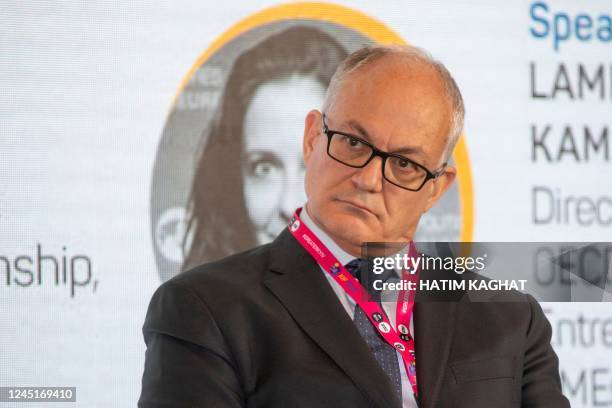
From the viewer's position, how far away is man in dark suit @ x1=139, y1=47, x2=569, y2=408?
5.85 feet

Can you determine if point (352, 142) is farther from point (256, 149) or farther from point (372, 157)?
point (256, 149)

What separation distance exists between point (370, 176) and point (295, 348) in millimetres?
414

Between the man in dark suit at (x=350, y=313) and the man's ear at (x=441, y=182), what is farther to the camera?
the man's ear at (x=441, y=182)

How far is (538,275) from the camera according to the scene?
345cm

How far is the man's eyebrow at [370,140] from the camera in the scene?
1.92 metres

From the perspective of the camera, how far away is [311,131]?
2098 millimetres

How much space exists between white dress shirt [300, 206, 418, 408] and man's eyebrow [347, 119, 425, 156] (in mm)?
249

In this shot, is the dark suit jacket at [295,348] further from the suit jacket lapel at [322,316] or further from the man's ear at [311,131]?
the man's ear at [311,131]

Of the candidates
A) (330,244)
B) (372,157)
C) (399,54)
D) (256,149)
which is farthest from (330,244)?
(256,149)

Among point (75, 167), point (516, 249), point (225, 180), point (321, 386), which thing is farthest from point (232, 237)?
point (321, 386)

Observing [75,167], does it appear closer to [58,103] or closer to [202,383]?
[58,103]

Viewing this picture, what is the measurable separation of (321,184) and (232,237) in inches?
48.8

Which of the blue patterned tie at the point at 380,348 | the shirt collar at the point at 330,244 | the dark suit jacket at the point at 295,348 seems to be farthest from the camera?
the shirt collar at the point at 330,244

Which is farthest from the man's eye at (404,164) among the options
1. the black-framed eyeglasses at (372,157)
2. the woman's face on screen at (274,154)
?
the woman's face on screen at (274,154)
